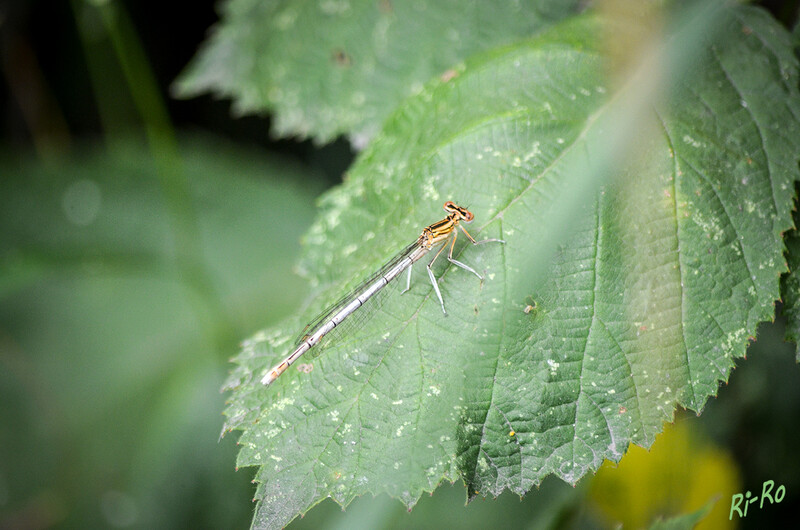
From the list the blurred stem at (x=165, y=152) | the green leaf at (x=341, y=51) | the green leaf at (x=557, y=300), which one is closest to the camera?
the green leaf at (x=557, y=300)

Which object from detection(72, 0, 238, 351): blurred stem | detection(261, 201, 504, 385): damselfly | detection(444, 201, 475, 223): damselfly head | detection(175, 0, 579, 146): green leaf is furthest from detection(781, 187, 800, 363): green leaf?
detection(72, 0, 238, 351): blurred stem

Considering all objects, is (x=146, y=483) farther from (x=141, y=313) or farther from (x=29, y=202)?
(x=29, y=202)

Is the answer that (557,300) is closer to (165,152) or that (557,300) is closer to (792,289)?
(792,289)

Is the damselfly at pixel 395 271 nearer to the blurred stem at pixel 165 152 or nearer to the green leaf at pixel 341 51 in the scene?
the green leaf at pixel 341 51

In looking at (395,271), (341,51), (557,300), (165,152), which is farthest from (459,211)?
(165,152)

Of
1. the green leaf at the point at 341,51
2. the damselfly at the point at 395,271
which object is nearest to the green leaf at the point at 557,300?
the damselfly at the point at 395,271

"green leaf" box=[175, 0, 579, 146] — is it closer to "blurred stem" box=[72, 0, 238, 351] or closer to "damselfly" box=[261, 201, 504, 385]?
"blurred stem" box=[72, 0, 238, 351]

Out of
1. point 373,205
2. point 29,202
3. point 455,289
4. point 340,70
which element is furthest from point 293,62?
point 29,202
